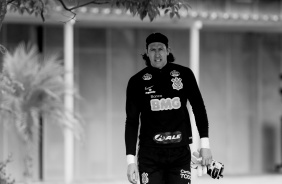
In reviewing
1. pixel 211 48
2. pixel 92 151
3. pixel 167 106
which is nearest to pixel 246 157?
pixel 211 48

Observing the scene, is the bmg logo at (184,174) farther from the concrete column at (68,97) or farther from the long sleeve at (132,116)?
the concrete column at (68,97)

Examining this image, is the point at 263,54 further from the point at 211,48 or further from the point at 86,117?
the point at 86,117

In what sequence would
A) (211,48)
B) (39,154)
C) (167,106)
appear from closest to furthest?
1. (167,106)
2. (39,154)
3. (211,48)

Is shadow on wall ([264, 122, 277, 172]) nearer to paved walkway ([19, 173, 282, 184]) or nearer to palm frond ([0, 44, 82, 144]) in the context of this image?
paved walkway ([19, 173, 282, 184])

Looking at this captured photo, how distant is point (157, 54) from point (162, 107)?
1.25 ft

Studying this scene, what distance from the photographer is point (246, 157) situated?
1434cm

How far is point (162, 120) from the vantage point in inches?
182

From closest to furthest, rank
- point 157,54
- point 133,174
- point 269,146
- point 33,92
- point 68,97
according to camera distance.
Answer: point 133,174 → point 157,54 → point 33,92 → point 68,97 → point 269,146

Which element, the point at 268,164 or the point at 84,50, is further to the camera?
the point at 268,164

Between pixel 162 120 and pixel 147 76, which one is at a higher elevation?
pixel 147 76

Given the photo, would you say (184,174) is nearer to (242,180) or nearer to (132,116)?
(132,116)

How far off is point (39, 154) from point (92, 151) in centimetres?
106

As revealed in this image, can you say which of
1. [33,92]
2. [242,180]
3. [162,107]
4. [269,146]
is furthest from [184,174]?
[269,146]

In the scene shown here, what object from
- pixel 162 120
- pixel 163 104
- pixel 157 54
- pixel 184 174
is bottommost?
Answer: pixel 184 174
